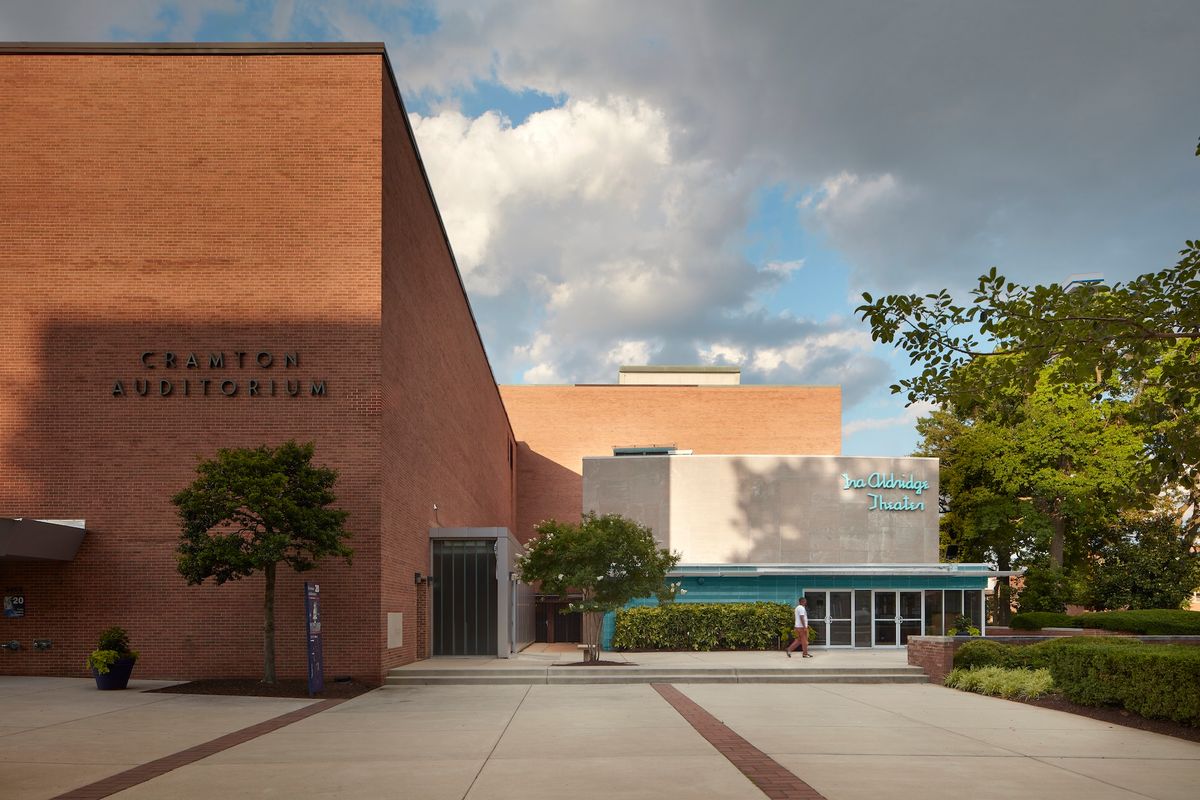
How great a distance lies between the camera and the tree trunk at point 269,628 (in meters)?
19.3

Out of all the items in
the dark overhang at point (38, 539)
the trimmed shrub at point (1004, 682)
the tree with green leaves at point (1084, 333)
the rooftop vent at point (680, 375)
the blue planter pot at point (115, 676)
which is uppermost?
the rooftop vent at point (680, 375)

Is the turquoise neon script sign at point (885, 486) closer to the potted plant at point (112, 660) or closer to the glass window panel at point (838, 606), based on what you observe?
the glass window panel at point (838, 606)

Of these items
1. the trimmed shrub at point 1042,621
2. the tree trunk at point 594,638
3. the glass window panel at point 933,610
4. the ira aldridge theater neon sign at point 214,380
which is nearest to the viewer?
the ira aldridge theater neon sign at point 214,380

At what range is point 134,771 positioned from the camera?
10969mm

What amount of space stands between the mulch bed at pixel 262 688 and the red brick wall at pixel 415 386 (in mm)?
1948

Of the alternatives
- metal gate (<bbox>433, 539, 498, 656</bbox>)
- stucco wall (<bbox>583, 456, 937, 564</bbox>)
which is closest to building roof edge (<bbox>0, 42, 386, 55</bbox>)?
metal gate (<bbox>433, 539, 498, 656</bbox>)

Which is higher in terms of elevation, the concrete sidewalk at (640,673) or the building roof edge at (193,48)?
the building roof edge at (193,48)

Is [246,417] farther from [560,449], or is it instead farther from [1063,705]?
[560,449]

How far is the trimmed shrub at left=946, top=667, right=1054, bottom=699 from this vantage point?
62.3 feet

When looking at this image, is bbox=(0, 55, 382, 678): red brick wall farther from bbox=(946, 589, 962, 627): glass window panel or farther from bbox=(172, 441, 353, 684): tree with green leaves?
Result: bbox=(946, 589, 962, 627): glass window panel

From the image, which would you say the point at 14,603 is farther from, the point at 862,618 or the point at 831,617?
the point at 862,618

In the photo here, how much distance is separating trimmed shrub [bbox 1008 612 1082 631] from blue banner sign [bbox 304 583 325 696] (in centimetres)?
2961

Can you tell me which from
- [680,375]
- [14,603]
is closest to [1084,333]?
[14,603]

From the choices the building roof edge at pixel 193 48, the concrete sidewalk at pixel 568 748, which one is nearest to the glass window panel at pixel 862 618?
the concrete sidewalk at pixel 568 748
